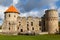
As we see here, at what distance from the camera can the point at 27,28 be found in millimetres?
69938

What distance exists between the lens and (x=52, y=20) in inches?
2682

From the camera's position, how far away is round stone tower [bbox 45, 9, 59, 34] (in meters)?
67.1

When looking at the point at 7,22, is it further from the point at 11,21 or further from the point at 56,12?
the point at 56,12

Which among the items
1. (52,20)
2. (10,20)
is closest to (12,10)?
(10,20)

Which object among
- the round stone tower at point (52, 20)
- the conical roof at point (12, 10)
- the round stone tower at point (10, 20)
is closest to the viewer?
the round stone tower at point (52, 20)

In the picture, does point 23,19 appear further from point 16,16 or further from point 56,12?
point 56,12

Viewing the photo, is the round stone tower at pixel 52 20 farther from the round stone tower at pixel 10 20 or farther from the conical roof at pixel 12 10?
the round stone tower at pixel 10 20

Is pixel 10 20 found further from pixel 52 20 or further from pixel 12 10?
pixel 52 20

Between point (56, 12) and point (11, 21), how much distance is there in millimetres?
15544

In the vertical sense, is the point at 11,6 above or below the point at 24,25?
above

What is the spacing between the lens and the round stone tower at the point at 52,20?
67.1 metres

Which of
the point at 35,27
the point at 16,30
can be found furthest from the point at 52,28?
the point at 16,30

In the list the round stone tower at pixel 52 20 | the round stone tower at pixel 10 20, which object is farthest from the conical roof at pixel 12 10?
the round stone tower at pixel 52 20

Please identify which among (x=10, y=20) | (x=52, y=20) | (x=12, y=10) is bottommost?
(x=52, y=20)
